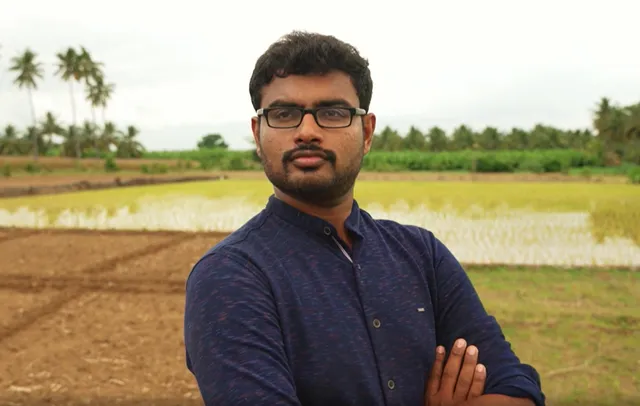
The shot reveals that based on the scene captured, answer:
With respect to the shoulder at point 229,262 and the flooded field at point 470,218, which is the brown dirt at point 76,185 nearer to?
the flooded field at point 470,218

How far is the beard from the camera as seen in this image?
1.46m

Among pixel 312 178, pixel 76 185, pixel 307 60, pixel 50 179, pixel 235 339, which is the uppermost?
pixel 307 60

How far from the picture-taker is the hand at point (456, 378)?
1.54 metres

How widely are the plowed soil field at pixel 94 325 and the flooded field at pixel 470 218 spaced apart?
426 centimetres

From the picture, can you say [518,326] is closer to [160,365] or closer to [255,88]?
[160,365]

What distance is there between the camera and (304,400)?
4.42ft

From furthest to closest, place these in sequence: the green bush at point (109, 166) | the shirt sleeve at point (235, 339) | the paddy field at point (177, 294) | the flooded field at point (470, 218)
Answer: the green bush at point (109, 166) < the flooded field at point (470, 218) < the paddy field at point (177, 294) < the shirt sleeve at point (235, 339)

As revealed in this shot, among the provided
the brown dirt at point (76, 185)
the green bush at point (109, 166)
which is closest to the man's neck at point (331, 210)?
the brown dirt at point (76, 185)

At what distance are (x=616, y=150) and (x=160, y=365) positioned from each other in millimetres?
45498

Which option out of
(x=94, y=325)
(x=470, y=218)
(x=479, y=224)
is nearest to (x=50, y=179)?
(x=470, y=218)

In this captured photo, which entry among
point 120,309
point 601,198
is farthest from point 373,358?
point 601,198

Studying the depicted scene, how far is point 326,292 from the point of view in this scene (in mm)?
1359

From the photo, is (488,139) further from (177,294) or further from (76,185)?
(177,294)

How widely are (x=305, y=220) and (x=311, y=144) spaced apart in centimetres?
18
